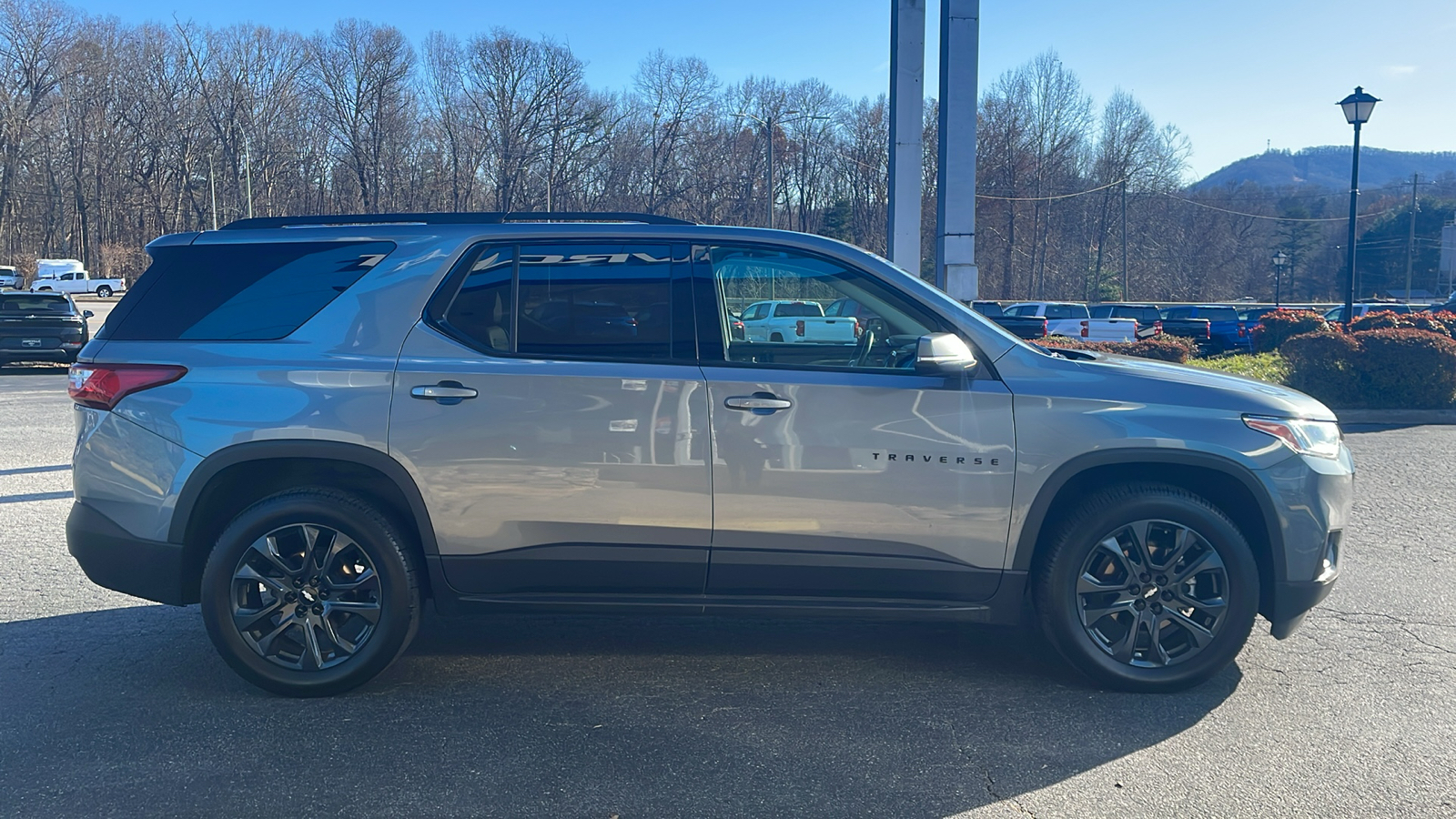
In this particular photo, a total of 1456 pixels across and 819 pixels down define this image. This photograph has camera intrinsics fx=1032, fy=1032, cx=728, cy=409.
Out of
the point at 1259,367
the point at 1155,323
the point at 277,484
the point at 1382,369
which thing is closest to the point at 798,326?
the point at 277,484

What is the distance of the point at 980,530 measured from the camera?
396cm

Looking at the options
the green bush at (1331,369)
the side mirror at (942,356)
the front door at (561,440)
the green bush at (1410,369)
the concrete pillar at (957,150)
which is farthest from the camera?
the green bush at (1331,369)

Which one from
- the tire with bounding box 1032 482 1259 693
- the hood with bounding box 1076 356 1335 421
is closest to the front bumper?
the tire with bounding box 1032 482 1259 693

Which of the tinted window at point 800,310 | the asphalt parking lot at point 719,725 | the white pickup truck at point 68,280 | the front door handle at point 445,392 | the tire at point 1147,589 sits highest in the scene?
the white pickup truck at point 68,280

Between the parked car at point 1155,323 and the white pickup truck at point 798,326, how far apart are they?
2717 cm

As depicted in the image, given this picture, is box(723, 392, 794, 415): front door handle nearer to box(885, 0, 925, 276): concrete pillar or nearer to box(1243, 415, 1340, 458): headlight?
box(1243, 415, 1340, 458): headlight

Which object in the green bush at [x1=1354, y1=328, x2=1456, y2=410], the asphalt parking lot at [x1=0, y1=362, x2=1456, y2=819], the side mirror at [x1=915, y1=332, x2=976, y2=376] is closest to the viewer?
the asphalt parking lot at [x1=0, y1=362, x2=1456, y2=819]

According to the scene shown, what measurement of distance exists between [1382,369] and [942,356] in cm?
1263

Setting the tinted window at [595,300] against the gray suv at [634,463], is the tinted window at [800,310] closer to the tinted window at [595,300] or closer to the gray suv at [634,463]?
the gray suv at [634,463]

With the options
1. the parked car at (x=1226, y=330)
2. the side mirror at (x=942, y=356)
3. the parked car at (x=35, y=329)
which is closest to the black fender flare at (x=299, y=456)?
the side mirror at (x=942, y=356)

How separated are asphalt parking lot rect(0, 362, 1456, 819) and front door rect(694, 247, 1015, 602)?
1.75ft

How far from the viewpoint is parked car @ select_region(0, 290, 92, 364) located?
1916 cm

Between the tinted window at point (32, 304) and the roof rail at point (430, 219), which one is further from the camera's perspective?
the tinted window at point (32, 304)

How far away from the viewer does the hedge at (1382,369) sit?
13.5m
